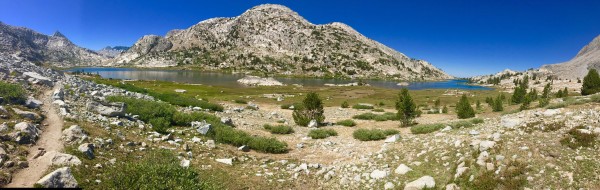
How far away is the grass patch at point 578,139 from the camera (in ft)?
39.9

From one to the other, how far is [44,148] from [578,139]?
68.8ft

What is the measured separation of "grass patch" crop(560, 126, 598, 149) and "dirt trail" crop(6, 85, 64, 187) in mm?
18803

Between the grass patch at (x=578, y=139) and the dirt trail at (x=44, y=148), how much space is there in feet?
61.7

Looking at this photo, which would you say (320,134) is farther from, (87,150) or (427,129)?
(87,150)

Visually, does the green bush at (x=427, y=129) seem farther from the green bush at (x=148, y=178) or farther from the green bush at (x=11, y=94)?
the green bush at (x=11, y=94)

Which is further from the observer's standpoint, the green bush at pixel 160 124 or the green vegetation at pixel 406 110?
the green vegetation at pixel 406 110

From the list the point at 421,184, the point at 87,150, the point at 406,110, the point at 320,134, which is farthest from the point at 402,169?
the point at 406,110

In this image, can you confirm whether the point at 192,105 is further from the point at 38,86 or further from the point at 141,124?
the point at 141,124

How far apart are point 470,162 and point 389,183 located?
3.36 meters

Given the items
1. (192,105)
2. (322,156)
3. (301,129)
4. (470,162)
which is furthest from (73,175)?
(192,105)

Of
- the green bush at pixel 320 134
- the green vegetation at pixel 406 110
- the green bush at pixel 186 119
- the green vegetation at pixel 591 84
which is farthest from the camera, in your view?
the green vegetation at pixel 591 84

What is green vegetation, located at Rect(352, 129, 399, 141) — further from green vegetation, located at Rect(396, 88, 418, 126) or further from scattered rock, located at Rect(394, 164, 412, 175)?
scattered rock, located at Rect(394, 164, 412, 175)

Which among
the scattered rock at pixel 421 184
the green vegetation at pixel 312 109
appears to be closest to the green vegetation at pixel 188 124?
the scattered rock at pixel 421 184

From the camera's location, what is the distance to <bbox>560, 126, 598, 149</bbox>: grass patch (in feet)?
39.9
